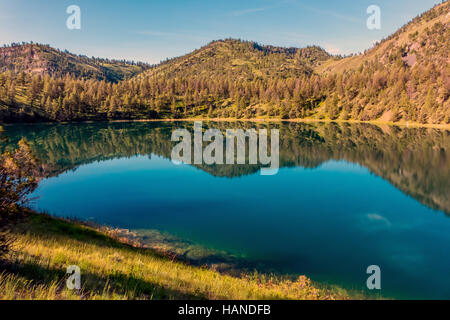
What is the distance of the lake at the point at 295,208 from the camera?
1975 cm

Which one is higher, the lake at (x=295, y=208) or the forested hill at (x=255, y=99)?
the forested hill at (x=255, y=99)

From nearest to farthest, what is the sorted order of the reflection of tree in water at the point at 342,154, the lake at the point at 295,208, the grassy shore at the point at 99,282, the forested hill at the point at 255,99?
1. the grassy shore at the point at 99,282
2. the lake at the point at 295,208
3. the reflection of tree in water at the point at 342,154
4. the forested hill at the point at 255,99

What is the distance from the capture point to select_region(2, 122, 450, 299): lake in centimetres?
1975

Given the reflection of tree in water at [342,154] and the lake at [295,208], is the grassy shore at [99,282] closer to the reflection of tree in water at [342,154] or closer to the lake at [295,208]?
the lake at [295,208]

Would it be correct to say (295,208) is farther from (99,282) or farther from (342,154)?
(342,154)

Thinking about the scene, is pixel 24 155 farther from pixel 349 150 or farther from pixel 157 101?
pixel 157 101

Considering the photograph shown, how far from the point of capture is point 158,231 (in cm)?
2486

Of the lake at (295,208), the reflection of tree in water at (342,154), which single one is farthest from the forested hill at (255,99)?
the lake at (295,208)

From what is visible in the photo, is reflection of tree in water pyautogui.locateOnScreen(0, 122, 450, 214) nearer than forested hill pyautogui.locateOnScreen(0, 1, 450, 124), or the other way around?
reflection of tree in water pyautogui.locateOnScreen(0, 122, 450, 214)

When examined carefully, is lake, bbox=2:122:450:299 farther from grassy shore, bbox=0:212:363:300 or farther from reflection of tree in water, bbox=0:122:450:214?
grassy shore, bbox=0:212:363:300

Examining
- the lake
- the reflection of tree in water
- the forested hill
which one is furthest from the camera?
the forested hill

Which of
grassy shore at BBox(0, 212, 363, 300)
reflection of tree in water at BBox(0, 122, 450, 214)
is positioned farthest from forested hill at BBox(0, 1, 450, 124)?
grassy shore at BBox(0, 212, 363, 300)
